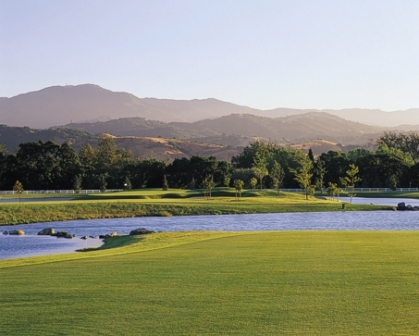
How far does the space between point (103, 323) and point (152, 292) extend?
8.01 ft

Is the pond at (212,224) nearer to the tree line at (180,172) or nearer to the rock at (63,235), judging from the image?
the rock at (63,235)

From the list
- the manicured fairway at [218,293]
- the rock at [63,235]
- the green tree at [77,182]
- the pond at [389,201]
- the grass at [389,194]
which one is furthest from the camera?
the green tree at [77,182]

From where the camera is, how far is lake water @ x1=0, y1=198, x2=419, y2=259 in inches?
1364

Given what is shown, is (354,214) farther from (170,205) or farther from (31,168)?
(31,168)

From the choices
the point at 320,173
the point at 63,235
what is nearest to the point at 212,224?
the point at 63,235

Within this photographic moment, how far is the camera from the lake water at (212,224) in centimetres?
3466

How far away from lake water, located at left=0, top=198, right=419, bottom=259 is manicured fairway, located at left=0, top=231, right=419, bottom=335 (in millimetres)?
16155

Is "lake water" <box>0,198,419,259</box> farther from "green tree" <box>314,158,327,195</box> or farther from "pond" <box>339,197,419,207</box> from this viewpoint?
"green tree" <box>314,158,327,195</box>

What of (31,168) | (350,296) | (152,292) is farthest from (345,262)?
(31,168)

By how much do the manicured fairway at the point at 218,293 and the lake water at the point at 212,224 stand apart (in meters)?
16.2

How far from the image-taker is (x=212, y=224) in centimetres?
4581

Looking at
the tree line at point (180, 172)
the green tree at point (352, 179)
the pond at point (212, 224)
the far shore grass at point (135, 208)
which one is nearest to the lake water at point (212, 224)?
the pond at point (212, 224)

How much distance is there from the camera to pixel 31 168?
9200 centimetres

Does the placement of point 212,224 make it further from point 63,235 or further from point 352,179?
point 352,179
